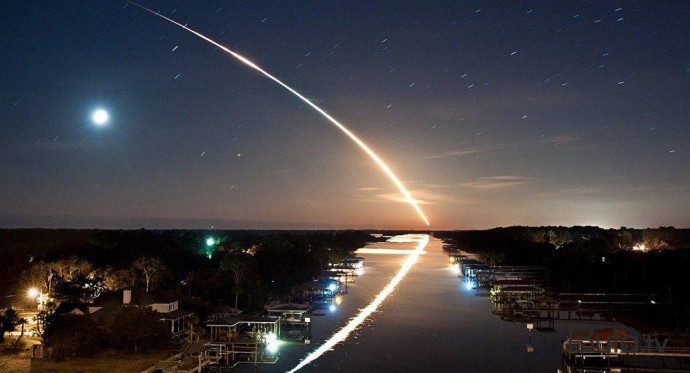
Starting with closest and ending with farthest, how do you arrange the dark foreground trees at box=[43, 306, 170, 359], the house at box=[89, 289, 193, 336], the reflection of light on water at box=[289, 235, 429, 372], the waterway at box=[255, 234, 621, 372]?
the dark foreground trees at box=[43, 306, 170, 359], the waterway at box=[255, 234, 621, 372], the reflection of light on water at box=[289, 235, 429, 372], the house at box=[89, 289, 193, 336]

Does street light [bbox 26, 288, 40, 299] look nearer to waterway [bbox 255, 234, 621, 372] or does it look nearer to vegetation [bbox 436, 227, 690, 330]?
waterway [bbox 255, 234, 621, 372]

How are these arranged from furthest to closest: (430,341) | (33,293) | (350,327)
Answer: (33,293) < (350,327) < (430,341)

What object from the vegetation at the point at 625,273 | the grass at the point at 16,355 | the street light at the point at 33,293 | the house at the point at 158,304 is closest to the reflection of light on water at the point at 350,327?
the house at the point at 158,304

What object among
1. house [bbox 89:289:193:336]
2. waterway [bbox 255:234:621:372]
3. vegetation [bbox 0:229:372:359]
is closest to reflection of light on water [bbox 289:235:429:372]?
waterway [bbox 255:234:621:372]

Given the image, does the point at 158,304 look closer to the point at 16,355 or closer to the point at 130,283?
the point at 16,355

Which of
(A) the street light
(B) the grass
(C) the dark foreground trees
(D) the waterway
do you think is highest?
(A) the street light

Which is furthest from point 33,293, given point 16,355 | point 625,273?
point 625,273

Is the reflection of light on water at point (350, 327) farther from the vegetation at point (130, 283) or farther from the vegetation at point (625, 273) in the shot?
the vegetation at point (625, 273)

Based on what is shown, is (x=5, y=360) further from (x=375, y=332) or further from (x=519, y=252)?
(x=519, y=252)
